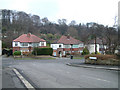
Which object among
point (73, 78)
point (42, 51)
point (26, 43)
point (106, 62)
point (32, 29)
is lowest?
point (73, 78)

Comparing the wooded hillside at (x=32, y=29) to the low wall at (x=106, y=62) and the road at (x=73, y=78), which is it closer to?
the low wall at (x=106, y=62)

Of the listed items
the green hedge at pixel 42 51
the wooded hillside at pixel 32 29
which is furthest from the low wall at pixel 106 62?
the wooded hillside at pixel 32 29

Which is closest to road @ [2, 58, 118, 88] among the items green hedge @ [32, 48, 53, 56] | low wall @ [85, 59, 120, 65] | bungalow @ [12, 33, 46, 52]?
low wall @ [85, 59, 120, 65]

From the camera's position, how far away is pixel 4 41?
71.6 metres

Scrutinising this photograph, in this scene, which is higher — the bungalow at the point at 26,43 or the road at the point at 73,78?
the bungalow at the point at 26,43

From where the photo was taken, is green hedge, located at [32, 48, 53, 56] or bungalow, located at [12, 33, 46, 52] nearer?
green hedge, located at [32, 48, 53, 56]

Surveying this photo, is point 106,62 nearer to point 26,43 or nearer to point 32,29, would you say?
point 26,43

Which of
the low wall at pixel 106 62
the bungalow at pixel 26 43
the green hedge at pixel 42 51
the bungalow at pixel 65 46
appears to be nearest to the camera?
the low wall at pixel 106 62

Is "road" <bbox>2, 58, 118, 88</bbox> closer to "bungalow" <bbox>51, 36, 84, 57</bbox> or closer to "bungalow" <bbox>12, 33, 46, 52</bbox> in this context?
"bungalow" <bbox>12, 33, 46, 52</bbox>

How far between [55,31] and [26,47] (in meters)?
40.7

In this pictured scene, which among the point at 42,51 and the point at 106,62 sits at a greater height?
the point at 42,51

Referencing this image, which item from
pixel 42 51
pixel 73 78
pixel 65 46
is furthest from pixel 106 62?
pixel 65 46

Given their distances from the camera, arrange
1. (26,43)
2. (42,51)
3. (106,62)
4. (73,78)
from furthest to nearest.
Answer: (26,43)
(42,51)
(106,62)
(73,78)

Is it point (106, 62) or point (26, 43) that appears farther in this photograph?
point (26, 43)
